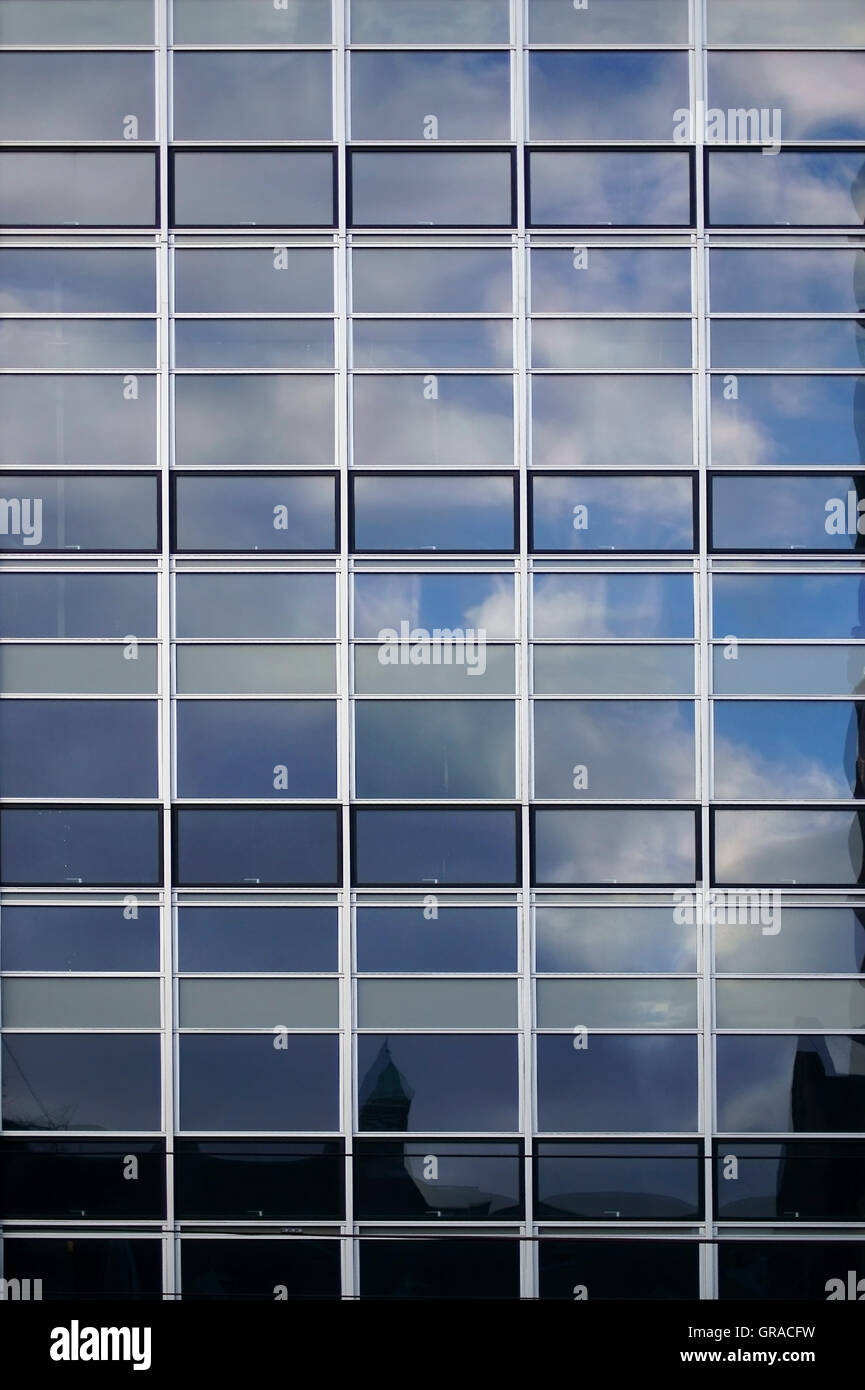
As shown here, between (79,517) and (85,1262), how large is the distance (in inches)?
179

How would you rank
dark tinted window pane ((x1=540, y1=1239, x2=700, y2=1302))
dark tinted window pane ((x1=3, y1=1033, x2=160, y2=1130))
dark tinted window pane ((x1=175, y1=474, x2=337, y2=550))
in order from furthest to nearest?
dark tinted window pane ((x1=175, y1=474, x2=337, y2=550)), dark tinted window pane ((x1=3, y1=1033, x2=160, y2=1130)), dark tinted window pane ((x1=540, y1=1239, x2=700, y2=1302))

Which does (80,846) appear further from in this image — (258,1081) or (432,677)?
(432,677)

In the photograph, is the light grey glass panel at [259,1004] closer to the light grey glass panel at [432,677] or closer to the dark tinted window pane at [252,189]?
the light grey glass panel at [432,677]

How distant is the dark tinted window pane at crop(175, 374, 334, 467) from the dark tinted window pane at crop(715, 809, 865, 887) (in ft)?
11.2

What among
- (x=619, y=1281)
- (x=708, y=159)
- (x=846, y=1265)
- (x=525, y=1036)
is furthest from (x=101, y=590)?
(x=846, y=1265)

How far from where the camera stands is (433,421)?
24.7 ft

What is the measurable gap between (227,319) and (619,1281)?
633cm

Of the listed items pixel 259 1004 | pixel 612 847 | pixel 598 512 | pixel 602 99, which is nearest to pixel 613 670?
pixel 598 512

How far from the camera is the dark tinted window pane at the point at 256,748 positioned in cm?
748

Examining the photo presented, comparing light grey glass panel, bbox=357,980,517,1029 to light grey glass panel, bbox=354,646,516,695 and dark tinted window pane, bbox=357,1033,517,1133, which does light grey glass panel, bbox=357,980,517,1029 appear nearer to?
dark tinted window pane, bbox=357,1033,517,1133

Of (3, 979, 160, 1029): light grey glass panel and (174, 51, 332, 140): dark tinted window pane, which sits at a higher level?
(174, 51, 332, 140): dark tinted window pane

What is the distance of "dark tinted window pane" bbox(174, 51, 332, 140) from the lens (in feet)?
24.7

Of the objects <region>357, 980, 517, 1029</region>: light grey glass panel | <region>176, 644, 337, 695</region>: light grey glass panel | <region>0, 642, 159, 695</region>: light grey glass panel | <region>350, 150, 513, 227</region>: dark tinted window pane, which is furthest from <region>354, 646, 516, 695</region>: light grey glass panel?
<region>350, 150, 513, 227</region>: dark tinted window pane

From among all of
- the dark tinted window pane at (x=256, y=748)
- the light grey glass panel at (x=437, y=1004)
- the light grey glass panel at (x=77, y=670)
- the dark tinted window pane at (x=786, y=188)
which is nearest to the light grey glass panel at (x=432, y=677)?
the dark tinted window pane at (x=256, y=748)
